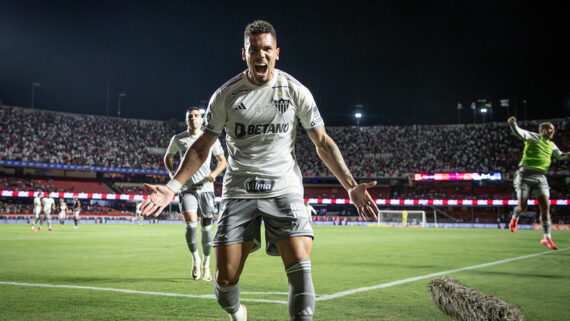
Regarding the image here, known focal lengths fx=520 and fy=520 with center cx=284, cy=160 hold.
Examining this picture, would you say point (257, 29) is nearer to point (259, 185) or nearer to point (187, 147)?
point (259, 185)

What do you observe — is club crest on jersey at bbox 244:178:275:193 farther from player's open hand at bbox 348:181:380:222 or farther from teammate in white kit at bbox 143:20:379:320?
player's open hand at bbox 348:181:380:222

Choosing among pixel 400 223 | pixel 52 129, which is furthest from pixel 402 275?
pixel 52 129

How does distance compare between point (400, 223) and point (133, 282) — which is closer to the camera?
point (133, 282)

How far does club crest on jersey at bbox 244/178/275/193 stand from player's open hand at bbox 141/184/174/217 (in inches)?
24.5

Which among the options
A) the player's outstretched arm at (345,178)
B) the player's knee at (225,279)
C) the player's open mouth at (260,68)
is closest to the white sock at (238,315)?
the player's knee at (225,279)

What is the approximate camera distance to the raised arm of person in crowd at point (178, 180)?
373 cm

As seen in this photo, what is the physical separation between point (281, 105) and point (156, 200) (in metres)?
1.26

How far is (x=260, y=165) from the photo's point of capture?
4.23m

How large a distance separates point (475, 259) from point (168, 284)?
759cm

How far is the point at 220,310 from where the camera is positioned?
5.62 metres

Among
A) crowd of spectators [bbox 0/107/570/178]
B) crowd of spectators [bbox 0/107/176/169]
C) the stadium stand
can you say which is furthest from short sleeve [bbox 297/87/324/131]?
crowd of spectators [bbox 0/107/176/169]

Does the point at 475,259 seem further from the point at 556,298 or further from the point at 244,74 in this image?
the point at 244,74

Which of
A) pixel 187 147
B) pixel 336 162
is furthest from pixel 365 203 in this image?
pixel 187 147

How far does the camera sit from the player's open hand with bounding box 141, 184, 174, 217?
12.0ft
